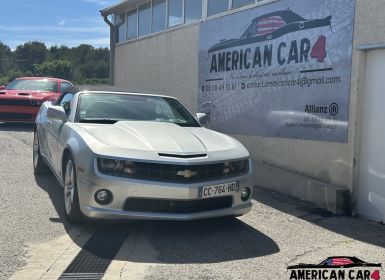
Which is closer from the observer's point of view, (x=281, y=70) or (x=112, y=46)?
(x=281, y=70)

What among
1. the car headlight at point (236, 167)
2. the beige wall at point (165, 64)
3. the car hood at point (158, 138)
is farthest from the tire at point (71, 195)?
the beige wall at point (165, 64)

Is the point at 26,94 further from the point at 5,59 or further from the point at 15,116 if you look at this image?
the point at 5,59

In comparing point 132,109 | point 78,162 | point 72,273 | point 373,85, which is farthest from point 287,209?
point 72,273

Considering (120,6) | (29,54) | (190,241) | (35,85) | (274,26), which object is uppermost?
(29,54)

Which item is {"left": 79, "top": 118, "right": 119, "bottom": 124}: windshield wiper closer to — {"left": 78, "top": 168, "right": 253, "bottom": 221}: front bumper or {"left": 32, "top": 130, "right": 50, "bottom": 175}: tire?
{"left": 78, "top": 168, "right": 253, "bottom": 221}: front bumper

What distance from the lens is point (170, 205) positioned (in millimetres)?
4648

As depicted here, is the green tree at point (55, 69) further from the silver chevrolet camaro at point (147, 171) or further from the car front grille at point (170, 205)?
the car front grille at point (170, 205)

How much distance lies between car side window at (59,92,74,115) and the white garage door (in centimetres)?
388

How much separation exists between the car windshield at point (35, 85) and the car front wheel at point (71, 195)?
9756 mm

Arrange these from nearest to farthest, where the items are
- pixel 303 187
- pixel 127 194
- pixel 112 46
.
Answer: pixel 127 194 < pixel 303 187 < pixel 112 46

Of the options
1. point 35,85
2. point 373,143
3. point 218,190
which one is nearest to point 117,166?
point 218,190

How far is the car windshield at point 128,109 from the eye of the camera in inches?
224

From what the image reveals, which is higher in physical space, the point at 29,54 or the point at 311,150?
the point at 29,54

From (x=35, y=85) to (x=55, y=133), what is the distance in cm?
916
